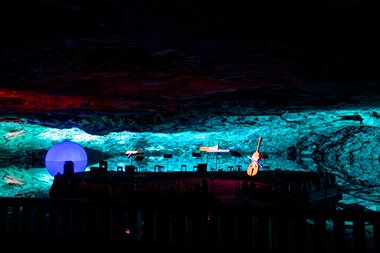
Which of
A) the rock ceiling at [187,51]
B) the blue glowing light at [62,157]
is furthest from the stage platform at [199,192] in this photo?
the rock ceiling at [187,51]

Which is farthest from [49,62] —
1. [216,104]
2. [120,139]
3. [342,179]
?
[120,139]

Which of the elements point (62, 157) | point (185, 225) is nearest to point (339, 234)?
point (185, 225)

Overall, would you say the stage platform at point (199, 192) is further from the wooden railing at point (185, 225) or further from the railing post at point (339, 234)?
the railing post at point (339, 234)

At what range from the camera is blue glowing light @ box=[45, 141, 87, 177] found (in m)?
10.4

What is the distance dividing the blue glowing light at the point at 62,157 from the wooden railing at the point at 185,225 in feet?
19.6

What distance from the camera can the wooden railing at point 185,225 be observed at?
3695 mm

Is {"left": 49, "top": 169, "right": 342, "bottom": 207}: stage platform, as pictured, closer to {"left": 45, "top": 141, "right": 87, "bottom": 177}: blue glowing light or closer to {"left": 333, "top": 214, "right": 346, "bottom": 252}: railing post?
{"left": 45, "top": 141, "right": 87, "bottom": 177}: blue glowing light

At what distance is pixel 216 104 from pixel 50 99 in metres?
5.26

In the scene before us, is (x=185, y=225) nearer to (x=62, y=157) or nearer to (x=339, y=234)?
(x=339, y=234)

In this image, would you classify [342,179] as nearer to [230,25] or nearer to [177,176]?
[177,176]

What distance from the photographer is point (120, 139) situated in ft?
88.3

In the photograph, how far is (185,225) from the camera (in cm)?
409

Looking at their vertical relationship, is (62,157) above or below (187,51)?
below

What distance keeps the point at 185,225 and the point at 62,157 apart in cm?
767
